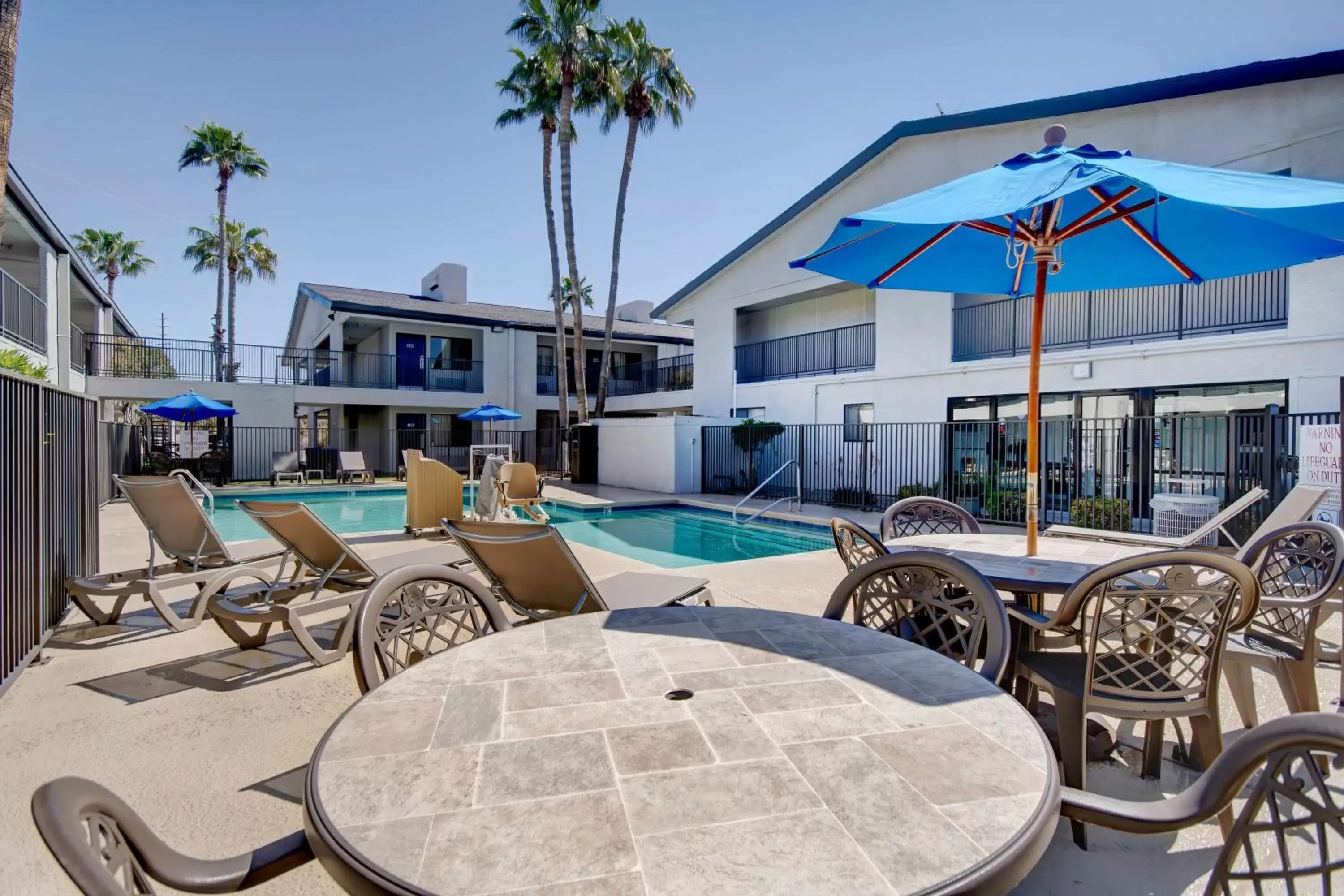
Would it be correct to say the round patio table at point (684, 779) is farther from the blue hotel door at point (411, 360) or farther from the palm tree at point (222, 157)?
the palm tree at point (222, 157)

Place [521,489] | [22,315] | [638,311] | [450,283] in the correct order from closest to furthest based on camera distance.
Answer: [521,489] → [22,315] → [450,283] → [638,311]

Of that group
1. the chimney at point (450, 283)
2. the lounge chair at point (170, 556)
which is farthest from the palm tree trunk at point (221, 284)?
the lounge chair at point (170, 556)

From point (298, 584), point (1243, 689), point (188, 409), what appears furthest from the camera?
point (188, 409)

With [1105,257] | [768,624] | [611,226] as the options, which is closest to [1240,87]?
[1105,257]

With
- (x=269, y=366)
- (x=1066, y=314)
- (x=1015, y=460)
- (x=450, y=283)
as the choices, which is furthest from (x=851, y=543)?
(x=450, y=283)

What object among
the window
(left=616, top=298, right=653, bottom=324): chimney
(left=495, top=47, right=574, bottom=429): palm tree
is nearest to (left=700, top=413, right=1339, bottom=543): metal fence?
the window

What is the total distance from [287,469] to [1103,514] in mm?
19643

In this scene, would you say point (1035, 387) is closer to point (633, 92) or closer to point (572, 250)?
point (572, 250)

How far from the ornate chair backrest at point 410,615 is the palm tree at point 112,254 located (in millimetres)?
41034

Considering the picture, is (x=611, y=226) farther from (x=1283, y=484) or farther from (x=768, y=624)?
(x=768, y=624)

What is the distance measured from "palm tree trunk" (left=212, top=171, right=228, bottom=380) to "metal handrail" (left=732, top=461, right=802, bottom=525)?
17056 millimetres

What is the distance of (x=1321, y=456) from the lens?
6500 millimetres

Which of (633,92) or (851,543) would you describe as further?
(633,92)

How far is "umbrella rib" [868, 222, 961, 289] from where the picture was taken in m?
4.13
